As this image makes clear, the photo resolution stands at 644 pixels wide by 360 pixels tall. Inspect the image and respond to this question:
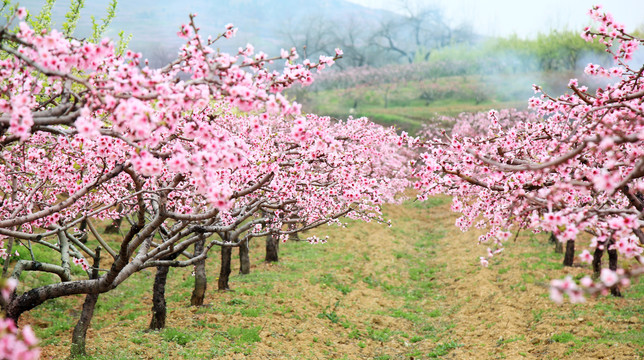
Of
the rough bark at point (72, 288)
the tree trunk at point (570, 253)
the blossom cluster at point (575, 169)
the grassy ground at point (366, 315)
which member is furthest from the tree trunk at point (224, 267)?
the tree trunk at point (570, 253)

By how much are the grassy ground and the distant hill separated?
100291 millimetres

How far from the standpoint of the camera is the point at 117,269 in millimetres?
6594

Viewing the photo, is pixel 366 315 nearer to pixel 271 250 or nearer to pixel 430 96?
pixel 271 250

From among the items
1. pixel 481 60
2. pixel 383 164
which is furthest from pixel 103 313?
pixel 481 60

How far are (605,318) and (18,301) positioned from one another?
13385 mm

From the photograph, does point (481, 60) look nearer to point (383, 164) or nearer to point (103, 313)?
point (383, 164)

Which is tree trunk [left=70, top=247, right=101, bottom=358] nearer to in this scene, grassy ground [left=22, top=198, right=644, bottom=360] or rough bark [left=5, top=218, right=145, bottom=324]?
grassy ground [left=22, top=198, right=644, bottom=360]

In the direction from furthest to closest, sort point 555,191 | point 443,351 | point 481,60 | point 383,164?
point 481,60, point 383,164, point 443,351, point 555,191

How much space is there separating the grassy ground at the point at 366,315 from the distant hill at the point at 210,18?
10029 centimetres

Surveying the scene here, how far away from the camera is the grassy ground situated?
10102 mm

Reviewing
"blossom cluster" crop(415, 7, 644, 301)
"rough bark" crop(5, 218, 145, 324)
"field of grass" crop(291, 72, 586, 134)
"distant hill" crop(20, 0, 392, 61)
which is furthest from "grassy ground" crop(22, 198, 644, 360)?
"distant hill" crop(20, 0, 392, 61)

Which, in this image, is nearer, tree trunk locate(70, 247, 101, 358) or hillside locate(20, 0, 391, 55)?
tree trunk locate(70, 247, 101, 358)

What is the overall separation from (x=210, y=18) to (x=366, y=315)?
17054cm

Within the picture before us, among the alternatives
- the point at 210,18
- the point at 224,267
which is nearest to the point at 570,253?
the point at 224,267
